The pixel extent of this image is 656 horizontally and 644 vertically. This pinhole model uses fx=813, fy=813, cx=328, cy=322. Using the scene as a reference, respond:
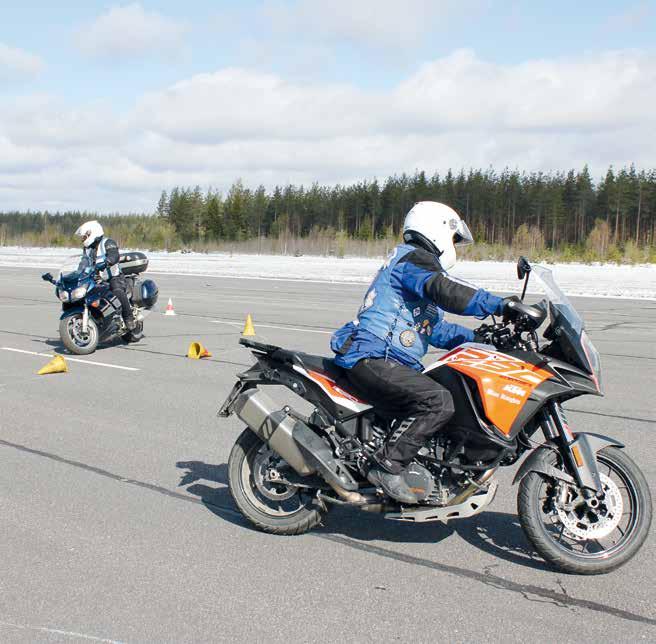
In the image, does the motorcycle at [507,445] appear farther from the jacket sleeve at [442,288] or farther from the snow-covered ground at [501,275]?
the snow-covered ground at [501,275]

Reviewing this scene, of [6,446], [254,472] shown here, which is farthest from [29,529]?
[6,446]

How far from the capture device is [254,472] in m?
4.86

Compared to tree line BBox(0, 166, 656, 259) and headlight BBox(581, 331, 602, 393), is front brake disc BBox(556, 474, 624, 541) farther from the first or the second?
tree line BBox(0, 166, 656, 259)

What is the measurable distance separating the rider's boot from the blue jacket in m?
0.57

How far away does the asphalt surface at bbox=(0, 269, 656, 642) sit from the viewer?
3.67 meters

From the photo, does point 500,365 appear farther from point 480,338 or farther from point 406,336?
point 406,336

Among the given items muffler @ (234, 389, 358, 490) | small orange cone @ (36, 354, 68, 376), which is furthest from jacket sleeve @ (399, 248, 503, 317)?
small orange cone @ (36, 354, 68, 376)

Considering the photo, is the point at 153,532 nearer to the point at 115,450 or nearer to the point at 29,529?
the point at 29,529

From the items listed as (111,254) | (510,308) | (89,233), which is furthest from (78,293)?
(510,308)

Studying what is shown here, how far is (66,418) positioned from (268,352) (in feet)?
12.5

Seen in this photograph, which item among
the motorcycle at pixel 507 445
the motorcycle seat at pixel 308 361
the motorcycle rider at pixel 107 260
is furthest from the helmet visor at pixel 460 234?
the motorcycle rider at pixel 107 260

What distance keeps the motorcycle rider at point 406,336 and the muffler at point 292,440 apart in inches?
8.0

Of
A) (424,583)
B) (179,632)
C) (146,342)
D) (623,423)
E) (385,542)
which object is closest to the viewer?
(179,632)

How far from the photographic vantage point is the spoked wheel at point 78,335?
12.0 meters
